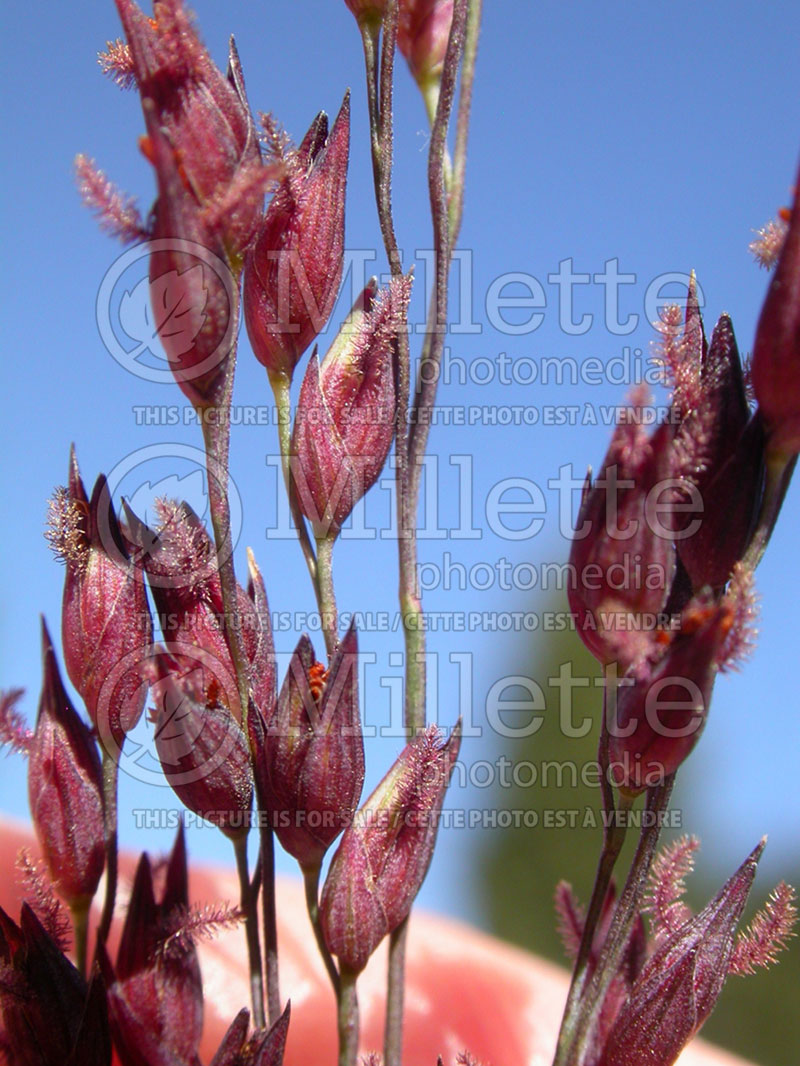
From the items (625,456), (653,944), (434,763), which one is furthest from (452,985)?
(625,456)

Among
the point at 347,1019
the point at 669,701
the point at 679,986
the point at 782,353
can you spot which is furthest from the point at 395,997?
the point at 782,353

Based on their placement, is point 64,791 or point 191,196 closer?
point 191,196

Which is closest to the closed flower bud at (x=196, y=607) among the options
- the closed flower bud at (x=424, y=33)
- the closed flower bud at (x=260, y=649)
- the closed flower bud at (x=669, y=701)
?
the closed flower bud at (x=260, y=649)

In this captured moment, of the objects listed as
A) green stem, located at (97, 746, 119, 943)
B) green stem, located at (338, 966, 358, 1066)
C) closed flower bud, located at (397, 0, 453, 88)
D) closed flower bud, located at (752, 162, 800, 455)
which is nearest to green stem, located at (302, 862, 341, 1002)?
green stem, located at (338, 966, 358, 1066)

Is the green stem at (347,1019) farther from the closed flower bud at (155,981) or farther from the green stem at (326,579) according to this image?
the green stem at (326,579)

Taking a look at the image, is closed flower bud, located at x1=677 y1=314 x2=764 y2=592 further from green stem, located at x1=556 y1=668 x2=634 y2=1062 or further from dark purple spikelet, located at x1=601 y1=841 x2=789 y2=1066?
dark purple spikelet, located at x1=601 y1=841 x2=789 y2=1066

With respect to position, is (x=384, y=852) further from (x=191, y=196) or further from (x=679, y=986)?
(x=191, y=196)
